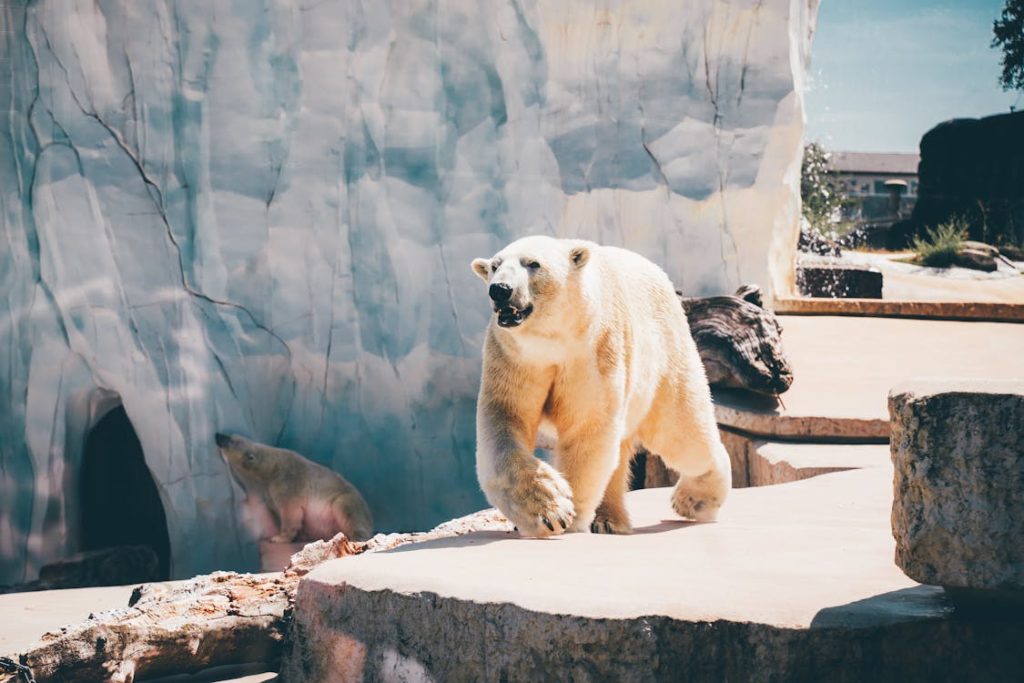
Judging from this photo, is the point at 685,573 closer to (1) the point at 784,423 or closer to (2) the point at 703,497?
(2) the point at 703,497

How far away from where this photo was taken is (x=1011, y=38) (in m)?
14.5

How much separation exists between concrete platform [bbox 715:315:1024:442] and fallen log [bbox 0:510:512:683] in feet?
10.5

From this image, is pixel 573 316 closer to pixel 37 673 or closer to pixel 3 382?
pixel 37 673

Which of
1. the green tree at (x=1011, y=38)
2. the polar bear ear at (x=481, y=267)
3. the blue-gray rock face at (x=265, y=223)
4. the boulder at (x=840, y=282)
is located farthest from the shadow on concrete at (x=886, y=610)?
the green tree at (x=1011, y=38)

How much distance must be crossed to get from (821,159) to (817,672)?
20461 mm

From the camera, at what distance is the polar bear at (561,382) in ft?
10.3

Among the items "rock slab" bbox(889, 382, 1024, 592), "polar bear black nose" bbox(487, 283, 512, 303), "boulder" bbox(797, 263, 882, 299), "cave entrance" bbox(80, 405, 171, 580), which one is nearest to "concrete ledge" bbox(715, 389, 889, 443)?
"polar bear black nose" bbox(487, 283, 512, 303)

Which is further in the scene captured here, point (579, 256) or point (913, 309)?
point (913, 309)

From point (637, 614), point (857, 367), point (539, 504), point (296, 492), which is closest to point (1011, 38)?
point (857, 367)

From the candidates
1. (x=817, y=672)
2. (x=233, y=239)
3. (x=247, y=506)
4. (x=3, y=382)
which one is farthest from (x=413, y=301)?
(x=817, y=672)

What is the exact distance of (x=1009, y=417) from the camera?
199 cm

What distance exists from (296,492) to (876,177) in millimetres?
26877

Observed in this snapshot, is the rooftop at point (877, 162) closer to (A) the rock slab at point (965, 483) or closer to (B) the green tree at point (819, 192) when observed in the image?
(B) the green tree at point (819, 192)

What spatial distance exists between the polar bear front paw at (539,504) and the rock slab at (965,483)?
3.79 ft
